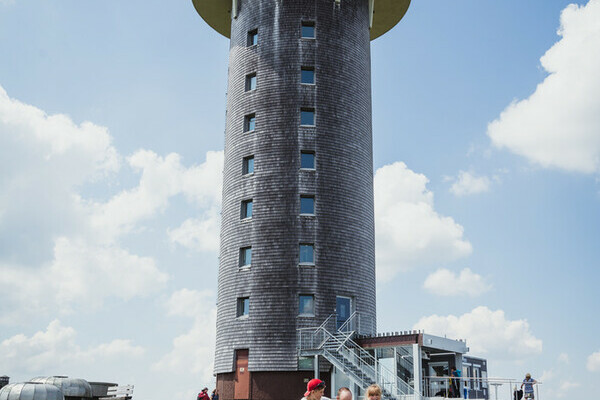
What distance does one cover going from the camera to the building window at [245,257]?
120 ft

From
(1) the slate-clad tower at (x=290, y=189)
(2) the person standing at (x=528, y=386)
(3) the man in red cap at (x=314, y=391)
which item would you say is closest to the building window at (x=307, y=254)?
(1) the slate-clad tower at (x=290, y=189)

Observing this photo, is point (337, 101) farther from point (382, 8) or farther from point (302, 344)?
point (302, 344)

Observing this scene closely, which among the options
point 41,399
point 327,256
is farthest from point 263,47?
point 41,399

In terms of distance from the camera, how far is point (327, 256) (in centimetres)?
3572

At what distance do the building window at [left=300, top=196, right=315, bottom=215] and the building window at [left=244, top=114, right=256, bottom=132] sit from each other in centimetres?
571

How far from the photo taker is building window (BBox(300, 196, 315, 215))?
36500 mm

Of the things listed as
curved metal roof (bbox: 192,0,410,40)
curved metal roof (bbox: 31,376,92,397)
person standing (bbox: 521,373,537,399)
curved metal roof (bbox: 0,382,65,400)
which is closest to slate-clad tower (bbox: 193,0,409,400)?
curved metal roof (bbox: 192,0,410,40)

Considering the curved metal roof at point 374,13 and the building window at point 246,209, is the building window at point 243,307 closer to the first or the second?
the building window at point 246,209

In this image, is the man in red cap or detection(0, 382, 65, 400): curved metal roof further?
detection(0, 382, 65, 400): curved metal roof

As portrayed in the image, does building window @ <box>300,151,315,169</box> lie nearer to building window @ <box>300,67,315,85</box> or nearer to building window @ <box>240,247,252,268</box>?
building window @ <box>300,67,315,85</box>

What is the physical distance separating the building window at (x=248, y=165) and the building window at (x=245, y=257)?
464 centimetres

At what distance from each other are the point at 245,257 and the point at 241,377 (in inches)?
263

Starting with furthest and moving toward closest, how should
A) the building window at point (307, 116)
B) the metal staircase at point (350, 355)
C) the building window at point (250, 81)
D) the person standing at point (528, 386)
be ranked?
the building window at point (250, 81) < the building window at point (307, 116) < the metal staircase at point (350, 355) < the person standing at point (528, 386)

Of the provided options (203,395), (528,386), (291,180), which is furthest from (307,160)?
(528,386)
